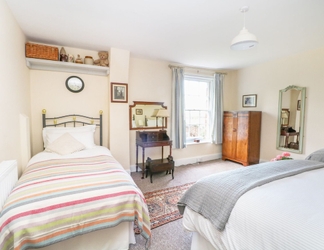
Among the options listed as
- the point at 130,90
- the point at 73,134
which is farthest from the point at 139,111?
the point at 73,134

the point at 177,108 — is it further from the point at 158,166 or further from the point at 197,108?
→ the point at 158,166

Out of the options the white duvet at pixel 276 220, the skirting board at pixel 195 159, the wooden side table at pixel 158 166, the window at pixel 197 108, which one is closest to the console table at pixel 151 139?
the wooden side table at pixel 158 166

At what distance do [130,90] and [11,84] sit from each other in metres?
2.00

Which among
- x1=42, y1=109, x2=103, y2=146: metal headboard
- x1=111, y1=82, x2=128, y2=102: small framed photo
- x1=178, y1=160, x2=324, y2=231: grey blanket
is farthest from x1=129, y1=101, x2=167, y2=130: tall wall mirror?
x1=178, y1=160, x2=324, y2=231: grey blanket

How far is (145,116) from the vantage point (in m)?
3.79

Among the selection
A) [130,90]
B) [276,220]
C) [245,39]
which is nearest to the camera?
[276,220]

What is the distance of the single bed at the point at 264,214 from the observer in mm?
865

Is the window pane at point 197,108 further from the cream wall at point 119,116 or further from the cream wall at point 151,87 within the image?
the cream wall at point 119,116

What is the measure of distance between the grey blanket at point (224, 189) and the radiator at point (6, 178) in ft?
4.73

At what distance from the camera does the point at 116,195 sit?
4.66 feet

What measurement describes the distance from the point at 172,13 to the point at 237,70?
3.28m

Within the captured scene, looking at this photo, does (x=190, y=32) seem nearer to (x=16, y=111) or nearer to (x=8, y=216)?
(x=16, y=111)

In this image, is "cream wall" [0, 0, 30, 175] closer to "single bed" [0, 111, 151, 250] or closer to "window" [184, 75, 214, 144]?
"single bed" [0, 111, 151, 250]

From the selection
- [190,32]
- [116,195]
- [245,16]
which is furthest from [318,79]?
[116,195]
